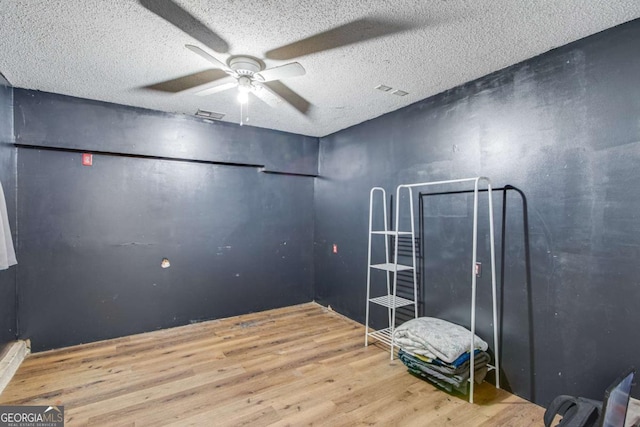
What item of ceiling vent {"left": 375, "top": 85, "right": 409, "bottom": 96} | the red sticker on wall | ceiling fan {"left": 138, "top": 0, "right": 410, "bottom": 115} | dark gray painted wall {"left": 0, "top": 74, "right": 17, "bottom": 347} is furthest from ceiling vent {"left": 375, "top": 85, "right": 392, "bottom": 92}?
dark gray painted wall {"left": 0, "top": 74, "right": 17, "bottom": 347}

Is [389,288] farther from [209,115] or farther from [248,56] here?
[209,115]

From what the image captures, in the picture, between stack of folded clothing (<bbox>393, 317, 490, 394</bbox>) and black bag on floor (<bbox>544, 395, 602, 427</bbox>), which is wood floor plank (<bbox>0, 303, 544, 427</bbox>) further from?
black bag on floor (<bbox>544, 395, 602, 427</bbox>)

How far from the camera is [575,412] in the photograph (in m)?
1.42

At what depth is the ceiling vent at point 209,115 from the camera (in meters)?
3.31

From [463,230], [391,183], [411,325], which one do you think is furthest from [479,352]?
[391,183]

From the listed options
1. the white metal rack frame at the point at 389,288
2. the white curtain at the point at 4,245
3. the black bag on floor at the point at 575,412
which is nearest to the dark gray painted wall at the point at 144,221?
the white curtain at the point at 4,245

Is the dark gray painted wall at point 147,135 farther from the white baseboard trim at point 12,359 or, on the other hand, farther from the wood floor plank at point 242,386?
the wood floor plank at point 242,386

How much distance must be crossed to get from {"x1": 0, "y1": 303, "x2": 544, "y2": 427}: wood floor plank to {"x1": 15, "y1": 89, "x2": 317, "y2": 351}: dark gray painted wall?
15.1 inches

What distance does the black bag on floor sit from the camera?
4.39 feet

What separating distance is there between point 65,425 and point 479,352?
2696 mm

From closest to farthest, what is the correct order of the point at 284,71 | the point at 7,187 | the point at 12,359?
the point at 284,71, the point at 12,359, the point at 7,187

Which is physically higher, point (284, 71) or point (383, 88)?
point (383, 88)

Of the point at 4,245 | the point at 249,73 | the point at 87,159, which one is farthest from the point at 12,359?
the point at 249,73

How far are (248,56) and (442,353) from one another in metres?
2.47
